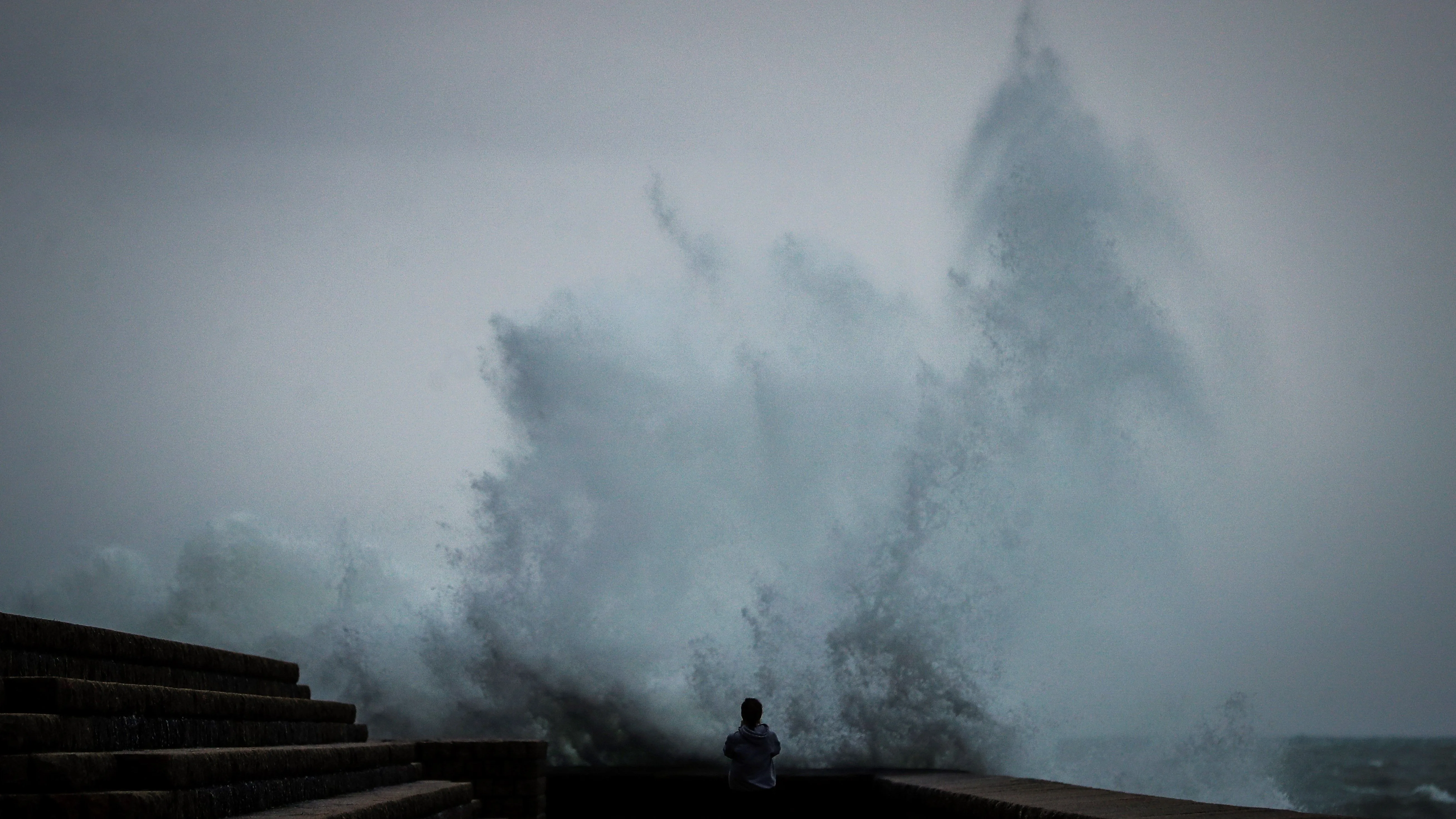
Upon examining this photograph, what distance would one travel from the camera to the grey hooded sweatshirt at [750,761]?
7031 millimetres

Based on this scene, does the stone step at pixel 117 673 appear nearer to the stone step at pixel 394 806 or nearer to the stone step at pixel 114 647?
the stone step at pixel 114 647

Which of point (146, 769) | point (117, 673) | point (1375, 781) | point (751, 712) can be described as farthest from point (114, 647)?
point (1375, 781)

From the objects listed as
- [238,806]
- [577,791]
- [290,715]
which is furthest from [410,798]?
[577,791]

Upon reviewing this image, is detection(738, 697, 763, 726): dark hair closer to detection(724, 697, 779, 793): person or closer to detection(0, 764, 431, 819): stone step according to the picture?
detection(724, 697, 779, 793): person

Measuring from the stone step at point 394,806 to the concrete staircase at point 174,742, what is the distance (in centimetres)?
2

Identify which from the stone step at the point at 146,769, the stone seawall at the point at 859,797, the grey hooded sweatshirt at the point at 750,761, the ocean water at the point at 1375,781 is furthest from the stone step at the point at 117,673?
the ocean water at the point at 1375,781

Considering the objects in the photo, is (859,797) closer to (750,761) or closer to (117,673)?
(750,761)

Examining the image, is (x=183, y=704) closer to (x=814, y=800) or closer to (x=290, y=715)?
(x=290, y=715)

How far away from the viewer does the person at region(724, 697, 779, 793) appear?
23.1 feet

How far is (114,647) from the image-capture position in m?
5.33

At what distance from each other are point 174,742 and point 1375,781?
40.5m

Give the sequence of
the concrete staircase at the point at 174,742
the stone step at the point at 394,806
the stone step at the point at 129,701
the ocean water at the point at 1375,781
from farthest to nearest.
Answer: the ocean water at the point at 1375,781
the stone step at the point at 394,806
the stone step at the point at 129,701
the concrete staircase at the point at 174,742

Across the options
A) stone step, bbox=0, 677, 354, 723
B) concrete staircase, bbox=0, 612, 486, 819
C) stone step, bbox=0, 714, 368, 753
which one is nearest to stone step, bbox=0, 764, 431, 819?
concrete staircase, bbox=0, 612, 486, 819

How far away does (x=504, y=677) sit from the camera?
54.1ft
